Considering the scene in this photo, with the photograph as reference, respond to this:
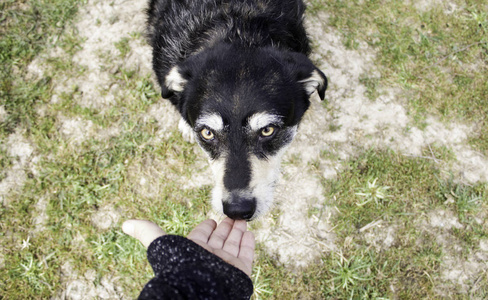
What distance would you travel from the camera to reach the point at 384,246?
442cm

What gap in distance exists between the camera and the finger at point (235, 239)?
3104 millimetres

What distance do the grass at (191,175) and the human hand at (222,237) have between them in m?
1.32

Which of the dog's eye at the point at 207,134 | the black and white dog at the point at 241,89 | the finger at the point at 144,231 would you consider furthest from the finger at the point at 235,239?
the dog's eye at the point at 207,134

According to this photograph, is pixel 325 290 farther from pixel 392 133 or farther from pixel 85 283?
pixel 85 283

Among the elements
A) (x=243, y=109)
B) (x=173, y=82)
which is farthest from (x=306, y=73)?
(x=173, y=82)

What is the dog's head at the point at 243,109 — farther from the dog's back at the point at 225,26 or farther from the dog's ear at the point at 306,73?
the dog's back at the point at 225,26

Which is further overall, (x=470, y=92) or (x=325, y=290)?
(x=470, y=92)

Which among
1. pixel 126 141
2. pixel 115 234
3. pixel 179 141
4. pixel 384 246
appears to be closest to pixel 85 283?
pixel 115 234

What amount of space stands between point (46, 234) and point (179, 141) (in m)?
2.45

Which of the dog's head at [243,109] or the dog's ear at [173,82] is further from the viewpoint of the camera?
the dog's ear at [173,82]

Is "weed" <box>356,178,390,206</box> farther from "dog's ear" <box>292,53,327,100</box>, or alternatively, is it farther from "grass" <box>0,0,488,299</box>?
"dog's ear" <box>292,53,327,100</box>

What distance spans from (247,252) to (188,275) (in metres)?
1.04

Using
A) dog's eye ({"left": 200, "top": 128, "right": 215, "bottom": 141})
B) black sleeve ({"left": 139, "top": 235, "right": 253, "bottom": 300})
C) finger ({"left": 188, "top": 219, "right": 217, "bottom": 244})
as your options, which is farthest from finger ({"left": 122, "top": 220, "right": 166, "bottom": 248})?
dog's eye ({"left": 200, "top": 128, "right": 215, "bottom": 141})

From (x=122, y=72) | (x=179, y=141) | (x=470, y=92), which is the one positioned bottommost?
(x=179, y=141)
